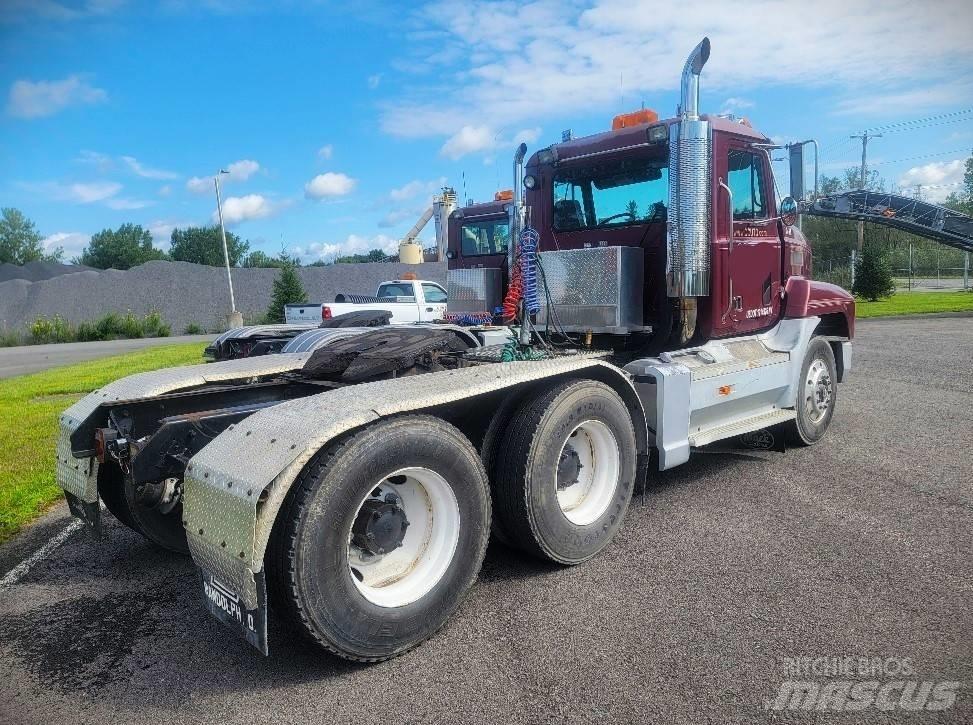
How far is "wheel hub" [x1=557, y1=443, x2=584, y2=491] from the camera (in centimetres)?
426

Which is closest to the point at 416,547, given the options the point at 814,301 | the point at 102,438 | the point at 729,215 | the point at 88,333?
the point at 102,438

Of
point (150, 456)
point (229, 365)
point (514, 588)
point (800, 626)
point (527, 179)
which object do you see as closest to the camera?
point (800, 626)

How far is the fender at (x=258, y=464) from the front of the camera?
8.98 feet

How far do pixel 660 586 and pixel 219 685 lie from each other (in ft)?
7.25

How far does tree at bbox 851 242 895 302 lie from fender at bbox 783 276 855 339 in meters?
25.0

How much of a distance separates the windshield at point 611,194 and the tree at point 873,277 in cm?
2749

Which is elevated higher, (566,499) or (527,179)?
(527,179)

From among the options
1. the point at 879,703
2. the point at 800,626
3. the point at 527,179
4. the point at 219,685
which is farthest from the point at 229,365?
the point at 879,703

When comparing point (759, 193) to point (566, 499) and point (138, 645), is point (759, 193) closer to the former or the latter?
point (566, 499)

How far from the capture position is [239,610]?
9.25 feet

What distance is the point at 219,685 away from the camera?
9.83 ft

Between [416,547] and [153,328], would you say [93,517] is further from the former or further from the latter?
[153,328]

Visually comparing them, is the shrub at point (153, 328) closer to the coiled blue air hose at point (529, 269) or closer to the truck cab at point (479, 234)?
the truck cab at point (479, 234)

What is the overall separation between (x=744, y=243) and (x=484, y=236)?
7.99 metres
